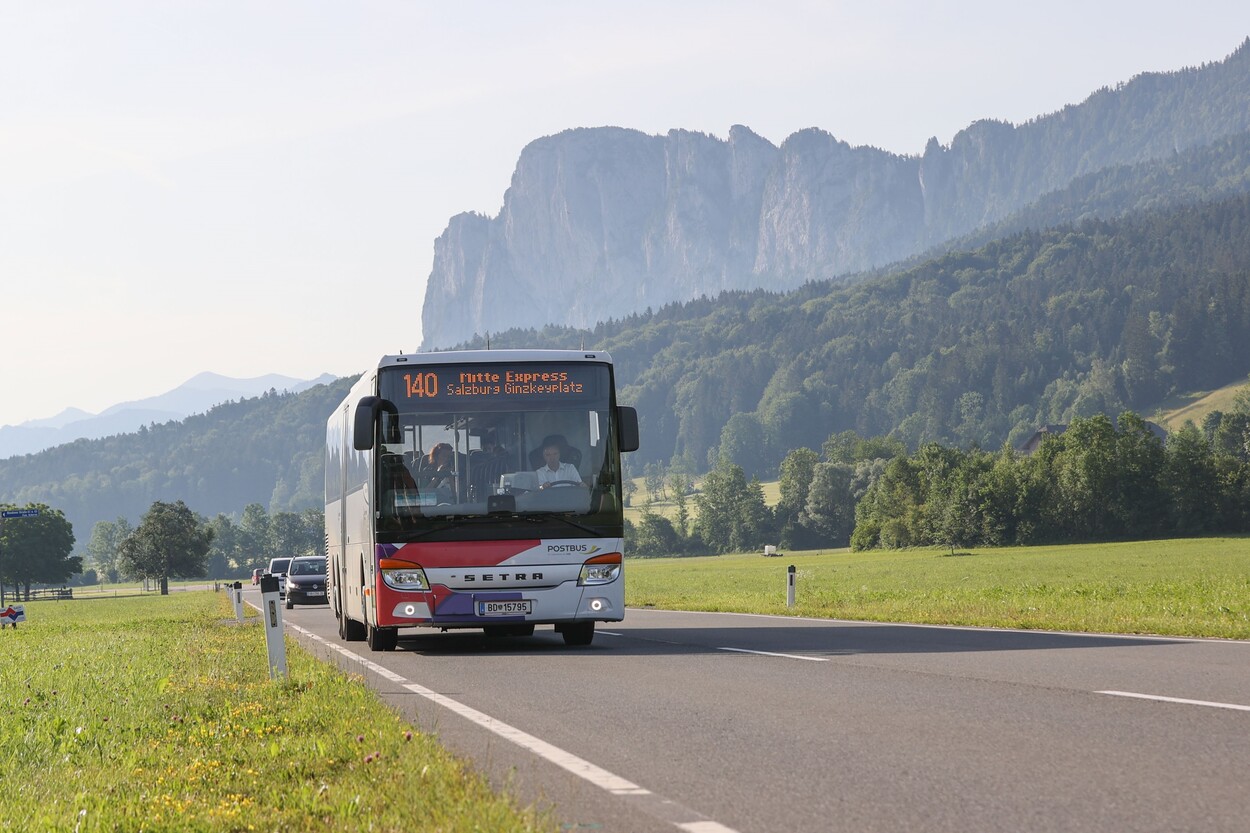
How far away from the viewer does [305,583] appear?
46.0 meters

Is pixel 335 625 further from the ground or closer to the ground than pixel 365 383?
closer to the ground

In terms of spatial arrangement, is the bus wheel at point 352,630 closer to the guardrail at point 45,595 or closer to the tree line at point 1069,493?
the tree line at point 1069,493

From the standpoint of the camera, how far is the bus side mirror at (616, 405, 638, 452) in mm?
16781

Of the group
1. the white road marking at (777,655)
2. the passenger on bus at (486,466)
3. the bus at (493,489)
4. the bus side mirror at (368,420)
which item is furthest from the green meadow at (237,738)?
the white road marking at (777,655)

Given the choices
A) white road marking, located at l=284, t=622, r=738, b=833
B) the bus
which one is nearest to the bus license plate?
the bus

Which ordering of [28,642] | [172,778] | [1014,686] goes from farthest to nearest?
[28,642] < [1014,686] < [172,778]

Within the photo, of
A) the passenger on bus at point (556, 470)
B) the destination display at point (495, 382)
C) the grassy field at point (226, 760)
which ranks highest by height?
the destination display at point (495, 382)

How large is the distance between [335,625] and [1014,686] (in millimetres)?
19369

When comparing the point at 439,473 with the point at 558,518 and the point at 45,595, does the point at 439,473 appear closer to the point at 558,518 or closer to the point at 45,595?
the point at 558,518

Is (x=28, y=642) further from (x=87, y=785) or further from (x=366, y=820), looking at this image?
(x=366, y=820)

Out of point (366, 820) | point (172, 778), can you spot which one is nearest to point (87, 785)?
point (172, 778)

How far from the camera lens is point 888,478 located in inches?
4683

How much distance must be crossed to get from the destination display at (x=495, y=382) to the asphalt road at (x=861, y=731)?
9.83ft

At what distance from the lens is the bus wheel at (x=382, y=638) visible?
1797cm
